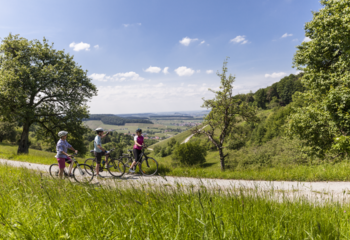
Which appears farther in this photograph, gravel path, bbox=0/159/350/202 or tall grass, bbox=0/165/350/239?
gravel path, bbox=0/159/350/202

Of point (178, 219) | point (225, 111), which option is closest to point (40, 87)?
point (225, 111)

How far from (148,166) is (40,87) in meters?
19.1

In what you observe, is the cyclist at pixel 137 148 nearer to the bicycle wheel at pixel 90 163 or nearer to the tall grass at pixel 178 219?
the bicycle wheel at pixel 90 163

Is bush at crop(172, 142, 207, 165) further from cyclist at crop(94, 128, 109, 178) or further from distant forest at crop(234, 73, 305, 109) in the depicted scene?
cyclist at crop(94, 128, 109, 178)

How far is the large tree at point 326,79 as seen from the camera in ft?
38.8

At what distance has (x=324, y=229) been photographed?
2117 millimetres

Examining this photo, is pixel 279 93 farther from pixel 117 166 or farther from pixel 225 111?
pixel 117 166

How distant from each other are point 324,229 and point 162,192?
94.7 inches

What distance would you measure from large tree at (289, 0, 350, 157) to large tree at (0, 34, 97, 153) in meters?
25.1

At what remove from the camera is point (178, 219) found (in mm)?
1548

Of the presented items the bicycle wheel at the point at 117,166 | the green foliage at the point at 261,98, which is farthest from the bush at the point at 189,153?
the green foliage at the point at 261,98

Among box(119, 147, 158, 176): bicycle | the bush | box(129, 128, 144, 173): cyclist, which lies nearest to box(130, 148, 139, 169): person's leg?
box(129, 128, 144, 173): cyclist

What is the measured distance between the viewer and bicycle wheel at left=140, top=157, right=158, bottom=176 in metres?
10.4

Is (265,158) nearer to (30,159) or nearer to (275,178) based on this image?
(275,178)
